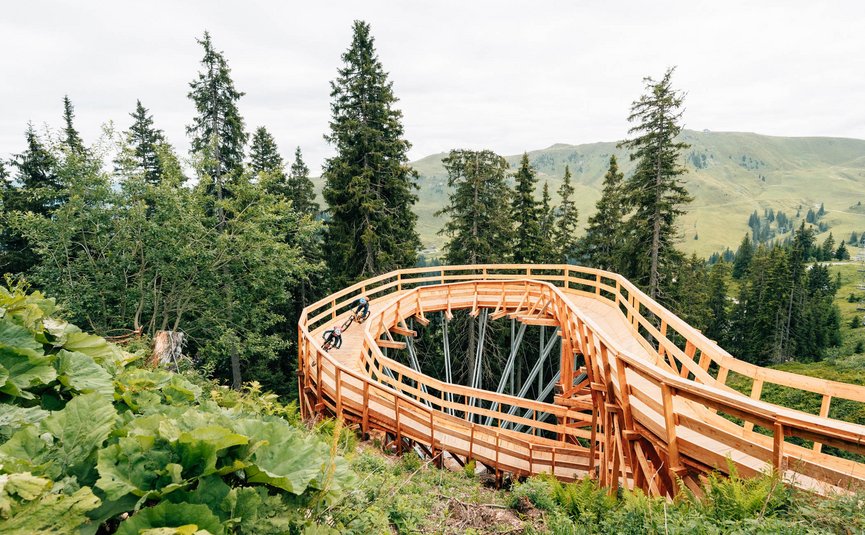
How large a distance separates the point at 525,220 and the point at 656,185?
30.4 ft

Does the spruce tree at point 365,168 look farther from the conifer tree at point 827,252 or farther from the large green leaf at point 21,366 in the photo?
the conifer tree at point 827,252

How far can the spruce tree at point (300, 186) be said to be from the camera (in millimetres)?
29922

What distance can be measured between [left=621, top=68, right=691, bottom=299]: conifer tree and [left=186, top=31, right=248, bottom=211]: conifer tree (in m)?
20.2

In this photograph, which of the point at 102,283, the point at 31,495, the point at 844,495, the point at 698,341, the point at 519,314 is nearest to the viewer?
the point at 31,495

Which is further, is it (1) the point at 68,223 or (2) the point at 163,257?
(2) the point at 163,257

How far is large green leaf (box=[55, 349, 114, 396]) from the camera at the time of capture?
323 centimetres

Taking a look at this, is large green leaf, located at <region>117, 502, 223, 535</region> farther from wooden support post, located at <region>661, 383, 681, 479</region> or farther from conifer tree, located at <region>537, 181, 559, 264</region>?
conifer tree, located at <region>537, 181, 559, 264</region>

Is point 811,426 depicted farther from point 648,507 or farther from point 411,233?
point 411,233

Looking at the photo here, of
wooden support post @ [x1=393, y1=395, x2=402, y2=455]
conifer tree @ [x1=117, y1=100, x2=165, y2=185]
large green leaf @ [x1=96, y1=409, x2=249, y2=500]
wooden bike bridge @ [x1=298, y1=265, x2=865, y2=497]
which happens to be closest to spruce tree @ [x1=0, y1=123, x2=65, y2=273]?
conifer tree @ [x1=117, y1=100, x2=165, y2=185]

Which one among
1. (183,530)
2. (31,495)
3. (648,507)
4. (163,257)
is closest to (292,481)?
(183,530)

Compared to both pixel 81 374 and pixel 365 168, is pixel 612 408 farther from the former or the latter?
pixel 365 168

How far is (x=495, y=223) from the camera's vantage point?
1040 inches

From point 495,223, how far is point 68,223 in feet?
66.6

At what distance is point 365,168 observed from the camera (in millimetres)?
21281
